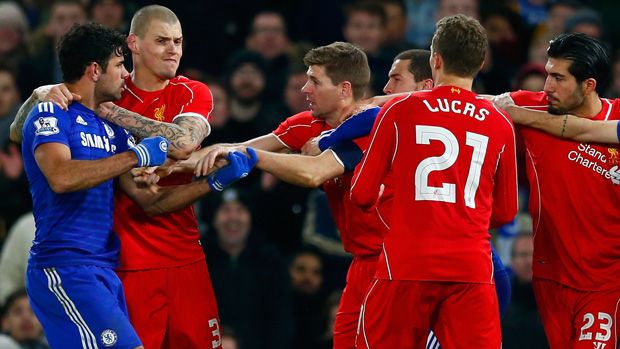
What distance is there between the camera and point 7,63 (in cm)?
1355

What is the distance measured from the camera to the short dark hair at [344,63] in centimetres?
843

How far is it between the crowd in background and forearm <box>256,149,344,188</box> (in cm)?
339

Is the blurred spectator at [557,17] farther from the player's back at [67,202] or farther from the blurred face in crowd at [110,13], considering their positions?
the player's back at [67,202]

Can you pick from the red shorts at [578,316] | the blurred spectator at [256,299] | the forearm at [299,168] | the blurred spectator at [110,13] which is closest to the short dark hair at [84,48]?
the forearm at [299,168]

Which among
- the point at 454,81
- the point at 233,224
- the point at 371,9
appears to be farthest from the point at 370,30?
the point at 454,81

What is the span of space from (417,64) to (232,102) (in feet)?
14.7

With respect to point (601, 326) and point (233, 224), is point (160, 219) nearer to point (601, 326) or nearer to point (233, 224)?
point (601, 326)

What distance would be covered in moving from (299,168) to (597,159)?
6.38 feet

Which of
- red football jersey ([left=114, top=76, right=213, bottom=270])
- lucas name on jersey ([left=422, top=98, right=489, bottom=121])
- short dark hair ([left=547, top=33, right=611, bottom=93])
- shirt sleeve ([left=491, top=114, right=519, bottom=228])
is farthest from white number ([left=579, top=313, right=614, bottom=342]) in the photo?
red football jersey ([left=114, top=76, right=213, bottom=270])

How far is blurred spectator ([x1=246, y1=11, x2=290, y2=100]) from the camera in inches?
532

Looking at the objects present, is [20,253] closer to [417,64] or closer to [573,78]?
[417,64]

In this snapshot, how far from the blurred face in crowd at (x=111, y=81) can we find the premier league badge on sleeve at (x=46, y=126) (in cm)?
44

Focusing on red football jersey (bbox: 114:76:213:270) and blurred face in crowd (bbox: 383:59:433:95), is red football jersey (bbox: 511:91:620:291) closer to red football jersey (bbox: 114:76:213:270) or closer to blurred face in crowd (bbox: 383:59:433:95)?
blurred face in crowd (bbox: 383:59:433:95)

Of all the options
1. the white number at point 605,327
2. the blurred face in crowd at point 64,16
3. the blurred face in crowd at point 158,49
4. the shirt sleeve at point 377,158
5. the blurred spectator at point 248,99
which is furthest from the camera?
the blurred face in crowd at point 64,16
